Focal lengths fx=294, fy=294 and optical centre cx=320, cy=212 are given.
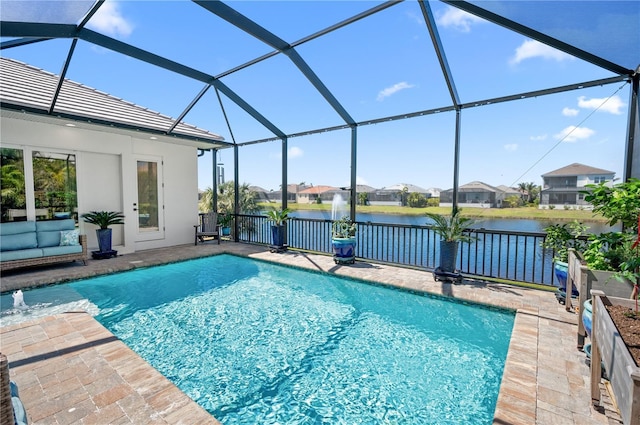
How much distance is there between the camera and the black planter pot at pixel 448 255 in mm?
4680

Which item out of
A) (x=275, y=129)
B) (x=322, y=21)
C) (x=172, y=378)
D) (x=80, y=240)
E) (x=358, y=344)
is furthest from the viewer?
(x=275, y=129)

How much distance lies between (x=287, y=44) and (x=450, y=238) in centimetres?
388

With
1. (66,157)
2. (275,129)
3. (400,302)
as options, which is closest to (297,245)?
(275,129)

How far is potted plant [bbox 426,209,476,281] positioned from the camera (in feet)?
15.3

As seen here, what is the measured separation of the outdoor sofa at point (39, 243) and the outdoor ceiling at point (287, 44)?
7.00 feet

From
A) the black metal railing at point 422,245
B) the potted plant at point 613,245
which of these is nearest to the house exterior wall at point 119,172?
the black metal railing at point 422,245

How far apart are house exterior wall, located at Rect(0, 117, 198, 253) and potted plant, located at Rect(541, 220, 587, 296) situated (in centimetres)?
825

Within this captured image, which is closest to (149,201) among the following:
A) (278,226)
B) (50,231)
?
(50,231)

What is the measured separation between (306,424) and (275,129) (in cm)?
616

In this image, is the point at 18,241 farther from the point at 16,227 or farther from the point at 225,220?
the point at 225,220

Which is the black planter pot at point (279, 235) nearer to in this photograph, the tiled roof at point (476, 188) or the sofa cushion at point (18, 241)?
the tiled roof at point (476, 188)

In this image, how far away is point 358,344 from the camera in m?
3.12

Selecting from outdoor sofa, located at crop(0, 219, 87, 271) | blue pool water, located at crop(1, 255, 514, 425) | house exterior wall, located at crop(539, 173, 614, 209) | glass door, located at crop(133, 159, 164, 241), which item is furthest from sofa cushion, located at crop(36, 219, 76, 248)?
house exterior wall, located at crop(539, 173, 614, 209)

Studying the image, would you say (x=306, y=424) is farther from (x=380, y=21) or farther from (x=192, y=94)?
(x=192, y=94)
